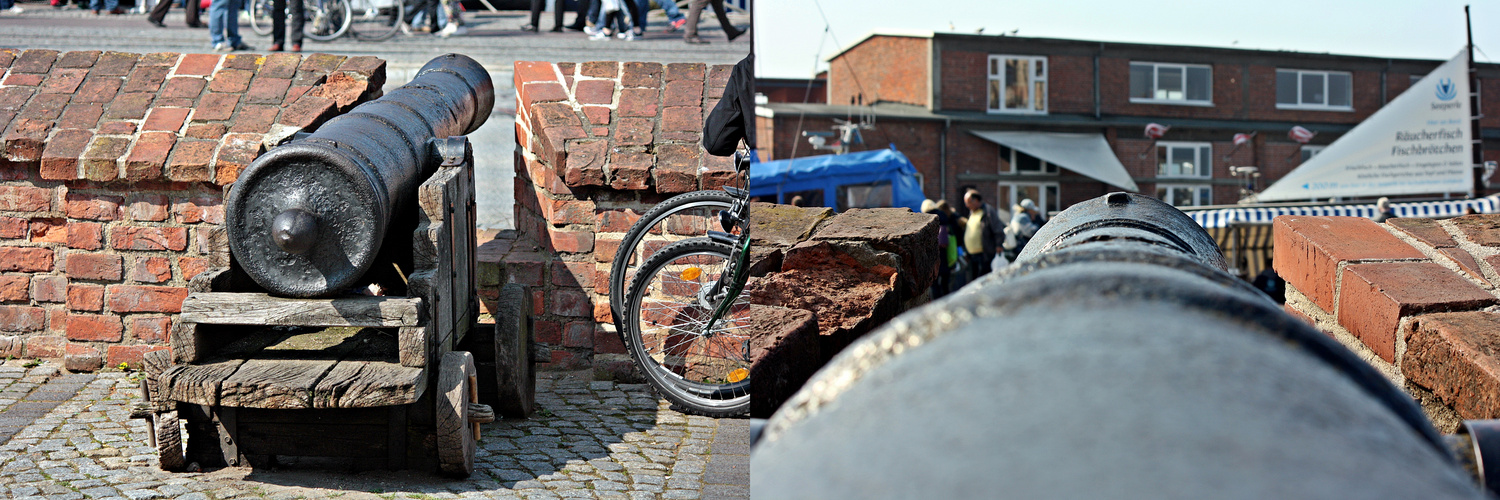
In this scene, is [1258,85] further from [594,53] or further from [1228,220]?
[594,53]

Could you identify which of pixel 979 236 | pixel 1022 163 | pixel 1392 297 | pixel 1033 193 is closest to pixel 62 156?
pixel 1392 297

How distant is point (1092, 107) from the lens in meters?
29.3

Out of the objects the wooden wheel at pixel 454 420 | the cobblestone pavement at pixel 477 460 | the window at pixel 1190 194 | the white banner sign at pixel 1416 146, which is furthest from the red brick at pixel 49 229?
the window at pixel 1190 194

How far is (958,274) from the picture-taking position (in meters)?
9.91

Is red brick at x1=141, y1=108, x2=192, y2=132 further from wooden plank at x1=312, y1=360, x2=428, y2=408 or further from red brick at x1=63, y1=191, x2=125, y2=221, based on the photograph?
wooden plank at x1=312, y1=360, x2=428, y2=408

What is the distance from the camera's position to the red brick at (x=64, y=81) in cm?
547

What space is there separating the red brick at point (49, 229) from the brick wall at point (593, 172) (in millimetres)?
2024

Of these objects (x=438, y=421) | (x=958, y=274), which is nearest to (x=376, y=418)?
(x=438, y=421)

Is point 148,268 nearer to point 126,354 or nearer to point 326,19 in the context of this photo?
point 126,354

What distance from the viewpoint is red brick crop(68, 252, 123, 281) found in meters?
5.18

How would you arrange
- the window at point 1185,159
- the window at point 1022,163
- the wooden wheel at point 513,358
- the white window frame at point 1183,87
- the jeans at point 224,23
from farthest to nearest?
the white window frame at point 1183,87
the window at point 1185,159
the window at point 1022,163
the jeans at point 224,23
the wooden wheel at point 513,358

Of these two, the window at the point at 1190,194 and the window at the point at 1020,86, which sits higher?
the window at the point at 1020,86

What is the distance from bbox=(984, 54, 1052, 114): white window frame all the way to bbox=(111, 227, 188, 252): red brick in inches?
988

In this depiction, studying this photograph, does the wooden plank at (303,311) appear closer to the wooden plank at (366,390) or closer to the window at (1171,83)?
the wooden plank at (366,390)
